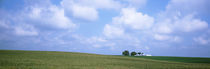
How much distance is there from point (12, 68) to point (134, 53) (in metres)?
83.6

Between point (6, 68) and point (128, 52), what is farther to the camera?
point (128, 52)

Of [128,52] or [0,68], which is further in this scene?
[128,52]

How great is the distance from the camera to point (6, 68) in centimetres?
1425

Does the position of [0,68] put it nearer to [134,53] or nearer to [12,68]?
[12,68]

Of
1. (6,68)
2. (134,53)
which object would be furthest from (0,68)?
(134,53)

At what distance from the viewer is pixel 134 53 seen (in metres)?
93.7

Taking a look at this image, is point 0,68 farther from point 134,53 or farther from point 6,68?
point 134,53

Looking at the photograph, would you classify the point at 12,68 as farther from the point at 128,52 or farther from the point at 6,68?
the point at 128,52

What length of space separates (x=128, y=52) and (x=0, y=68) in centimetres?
8506

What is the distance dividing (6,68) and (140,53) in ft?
277

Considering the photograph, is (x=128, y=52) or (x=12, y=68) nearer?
(x=12, y=68)

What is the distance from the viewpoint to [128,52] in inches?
3767

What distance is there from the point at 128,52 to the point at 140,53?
700 cm

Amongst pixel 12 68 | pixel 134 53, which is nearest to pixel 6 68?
pixel 12 68
